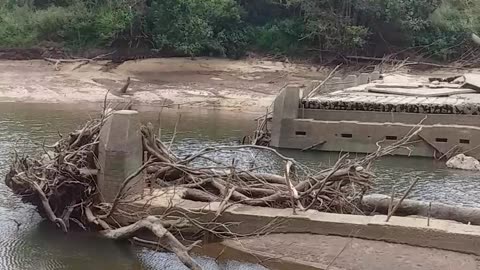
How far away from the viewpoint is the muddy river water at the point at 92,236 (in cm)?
1127

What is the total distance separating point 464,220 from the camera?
11797 mm

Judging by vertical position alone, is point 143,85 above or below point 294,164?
below

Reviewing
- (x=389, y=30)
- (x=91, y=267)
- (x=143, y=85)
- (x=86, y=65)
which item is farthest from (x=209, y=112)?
(x=91, y=267)

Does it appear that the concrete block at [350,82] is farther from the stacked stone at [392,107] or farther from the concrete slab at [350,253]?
the concrete slab at [350,253]

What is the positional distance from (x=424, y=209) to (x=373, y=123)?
10602 millimetres

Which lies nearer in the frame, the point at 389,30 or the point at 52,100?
the point at 52,100

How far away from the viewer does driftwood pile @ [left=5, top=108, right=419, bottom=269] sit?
11.9 meters

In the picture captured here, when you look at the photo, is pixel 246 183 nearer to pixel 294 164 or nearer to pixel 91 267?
pixel 294 164

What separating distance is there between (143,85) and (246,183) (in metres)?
23.4

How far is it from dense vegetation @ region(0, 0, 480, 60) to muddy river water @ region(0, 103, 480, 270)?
27.3 feet

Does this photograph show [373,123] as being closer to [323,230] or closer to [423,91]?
[423,91]

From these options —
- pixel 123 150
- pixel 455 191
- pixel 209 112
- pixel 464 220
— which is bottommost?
pixel 209 112

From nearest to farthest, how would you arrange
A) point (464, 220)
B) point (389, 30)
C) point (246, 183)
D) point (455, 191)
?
point (464, 220), point (246, 183), point (455, 191), point (389, 30)

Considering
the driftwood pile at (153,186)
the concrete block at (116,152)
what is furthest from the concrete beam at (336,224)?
the concrete block at (116,152)
